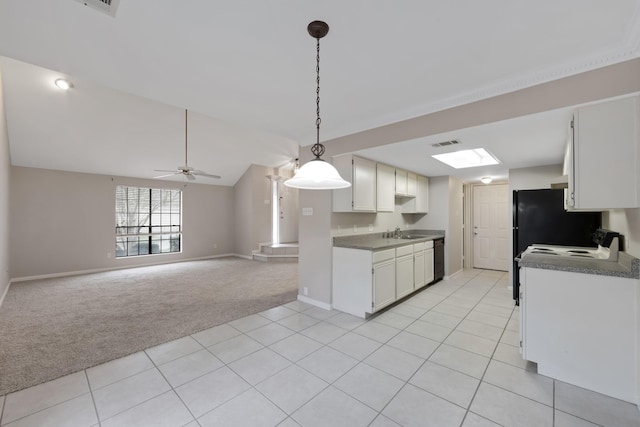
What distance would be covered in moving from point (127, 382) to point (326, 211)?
2.69 metres

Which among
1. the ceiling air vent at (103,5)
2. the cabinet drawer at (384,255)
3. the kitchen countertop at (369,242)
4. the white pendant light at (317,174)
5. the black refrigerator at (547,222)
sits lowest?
the cabinet drawer at (384,255)

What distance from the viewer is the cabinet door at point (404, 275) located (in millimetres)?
3834

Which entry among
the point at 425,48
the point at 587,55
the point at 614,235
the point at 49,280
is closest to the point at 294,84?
the point at 425,48

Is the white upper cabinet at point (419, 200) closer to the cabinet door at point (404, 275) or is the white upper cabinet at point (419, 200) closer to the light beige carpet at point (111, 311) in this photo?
the cabinet door at point (404, 275)

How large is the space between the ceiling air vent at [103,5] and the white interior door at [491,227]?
7.21 metres

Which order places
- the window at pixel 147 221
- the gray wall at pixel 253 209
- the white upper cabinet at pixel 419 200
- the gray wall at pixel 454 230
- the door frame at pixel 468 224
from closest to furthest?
the white upper cabinet at pixel 419 200 → the gray wall at pixel 454 230 → the door frame at pixel 468 224 → the window at pixel 147 221 → the gray wall at pixel 253 209

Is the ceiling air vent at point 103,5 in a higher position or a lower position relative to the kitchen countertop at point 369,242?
higher

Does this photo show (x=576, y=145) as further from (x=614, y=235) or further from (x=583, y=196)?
(x=614, y=235)

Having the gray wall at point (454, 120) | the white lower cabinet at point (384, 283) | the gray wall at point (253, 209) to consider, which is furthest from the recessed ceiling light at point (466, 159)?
the gray wall at point (253, 209)

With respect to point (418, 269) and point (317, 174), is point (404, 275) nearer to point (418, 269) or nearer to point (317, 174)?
point (418, 269)

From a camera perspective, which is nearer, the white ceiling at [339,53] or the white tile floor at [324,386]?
the white ceiling at [339,53]

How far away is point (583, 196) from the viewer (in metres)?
1.97

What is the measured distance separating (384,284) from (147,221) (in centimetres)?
693

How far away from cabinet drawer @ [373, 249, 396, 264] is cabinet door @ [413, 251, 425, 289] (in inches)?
30.4
